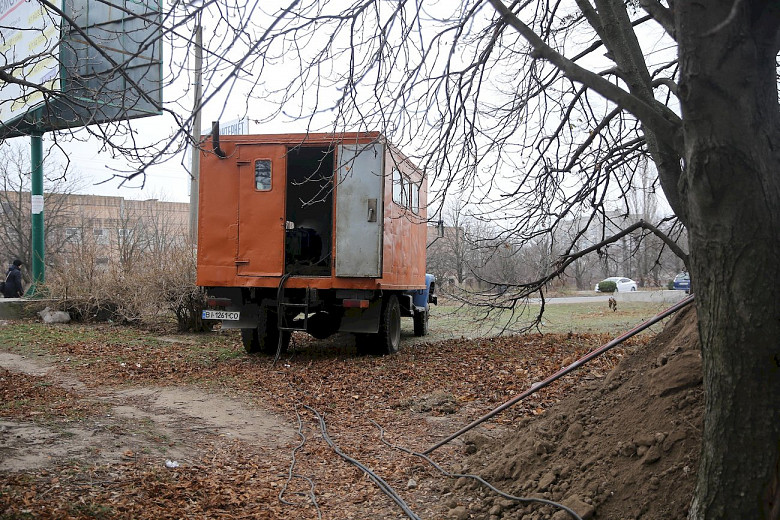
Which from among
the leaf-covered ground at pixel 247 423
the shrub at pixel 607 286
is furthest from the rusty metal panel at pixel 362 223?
the shrub at pixel 607 286

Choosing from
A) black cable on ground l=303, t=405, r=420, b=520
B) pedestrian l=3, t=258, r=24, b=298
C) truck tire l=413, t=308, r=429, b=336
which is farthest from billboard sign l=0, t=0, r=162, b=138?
pedestrian l=3, t=258, r=24, b=298

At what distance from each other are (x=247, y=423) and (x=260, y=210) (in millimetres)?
4234

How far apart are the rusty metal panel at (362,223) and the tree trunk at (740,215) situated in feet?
23.8

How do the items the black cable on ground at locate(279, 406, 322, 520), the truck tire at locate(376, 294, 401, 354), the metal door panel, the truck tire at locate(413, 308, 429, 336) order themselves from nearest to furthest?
the black cable on ground at locate(279, 406, 322, 520) < the metal door panel < the truck tire at locate(376, 294, 401, 354) < the truck tire at locate(413, 308, 429, 336)

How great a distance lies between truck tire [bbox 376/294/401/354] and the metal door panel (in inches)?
75.8

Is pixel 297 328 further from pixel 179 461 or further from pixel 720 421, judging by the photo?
pixel 720 421

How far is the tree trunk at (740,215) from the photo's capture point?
101 inches

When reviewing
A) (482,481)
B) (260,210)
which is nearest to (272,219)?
(260,210)

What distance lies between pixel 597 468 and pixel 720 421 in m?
1.39

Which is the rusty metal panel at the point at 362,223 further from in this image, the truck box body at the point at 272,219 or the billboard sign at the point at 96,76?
the billboard sign at the point at 96,76

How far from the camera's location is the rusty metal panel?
32.1 feet

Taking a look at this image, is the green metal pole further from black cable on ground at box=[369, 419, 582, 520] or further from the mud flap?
black cable on ground at box=[369, 419, 582, 520]

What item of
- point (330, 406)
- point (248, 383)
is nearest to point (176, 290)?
point (248, 383)

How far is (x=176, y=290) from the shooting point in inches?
566
